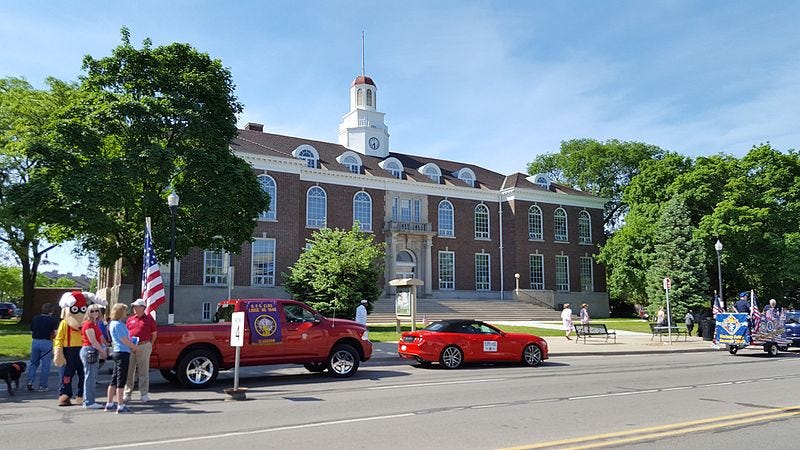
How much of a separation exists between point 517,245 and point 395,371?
110 ft

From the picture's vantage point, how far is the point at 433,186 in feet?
153

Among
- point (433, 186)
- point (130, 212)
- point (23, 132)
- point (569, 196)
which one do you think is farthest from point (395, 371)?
point (569, 196)

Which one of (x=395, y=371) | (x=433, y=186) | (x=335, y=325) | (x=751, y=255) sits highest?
(x=433, y=186)

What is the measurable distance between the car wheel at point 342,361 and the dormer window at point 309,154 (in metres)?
28.8

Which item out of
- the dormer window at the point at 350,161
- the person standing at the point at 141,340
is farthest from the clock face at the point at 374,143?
the person standing at the point at 141,340

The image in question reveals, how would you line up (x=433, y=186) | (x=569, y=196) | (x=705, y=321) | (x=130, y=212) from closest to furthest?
(x=130, y=212) → (x=705, y=321) → (x=433, y=186) → (x=569, y=196)

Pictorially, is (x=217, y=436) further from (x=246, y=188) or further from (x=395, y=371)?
(x=246, y=188)

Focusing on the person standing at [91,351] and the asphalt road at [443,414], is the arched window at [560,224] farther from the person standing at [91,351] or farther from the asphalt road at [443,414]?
the person standing at [91,351]

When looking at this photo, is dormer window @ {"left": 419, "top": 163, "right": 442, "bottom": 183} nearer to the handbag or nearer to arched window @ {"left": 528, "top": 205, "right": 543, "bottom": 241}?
arched window @ {"left": 528, "top": 205, "right": 543, "bottom": 241}

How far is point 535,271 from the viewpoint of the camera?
1941 inches

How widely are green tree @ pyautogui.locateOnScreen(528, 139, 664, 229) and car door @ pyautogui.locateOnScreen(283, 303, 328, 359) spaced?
50379 millimetres

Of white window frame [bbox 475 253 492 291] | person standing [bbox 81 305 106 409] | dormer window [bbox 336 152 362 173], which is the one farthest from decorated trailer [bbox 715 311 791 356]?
dormer window [bbox 336 152 362 173]

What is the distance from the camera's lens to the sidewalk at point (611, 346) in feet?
→ 70.6

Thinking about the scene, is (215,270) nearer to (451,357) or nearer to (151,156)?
(151,156)
